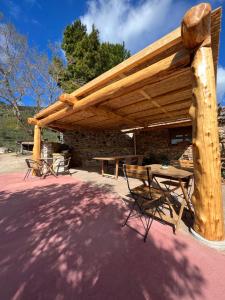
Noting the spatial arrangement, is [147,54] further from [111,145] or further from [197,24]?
[111,145]

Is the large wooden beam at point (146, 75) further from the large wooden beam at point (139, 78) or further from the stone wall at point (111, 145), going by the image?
the stone wall at point (111, 145)

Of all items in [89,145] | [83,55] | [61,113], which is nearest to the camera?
[61,113]

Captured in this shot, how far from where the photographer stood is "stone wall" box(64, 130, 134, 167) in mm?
8172

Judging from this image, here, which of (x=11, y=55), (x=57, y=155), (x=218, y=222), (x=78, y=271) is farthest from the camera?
(x=11, y=55)

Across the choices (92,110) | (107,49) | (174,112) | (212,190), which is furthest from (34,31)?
(212,190)

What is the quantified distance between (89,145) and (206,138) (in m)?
6.86

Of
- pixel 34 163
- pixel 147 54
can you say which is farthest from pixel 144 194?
pixel 34 163

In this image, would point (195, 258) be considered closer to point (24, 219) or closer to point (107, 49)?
point (24, 219)

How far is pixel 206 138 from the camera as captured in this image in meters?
1.76

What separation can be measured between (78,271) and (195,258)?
121cm

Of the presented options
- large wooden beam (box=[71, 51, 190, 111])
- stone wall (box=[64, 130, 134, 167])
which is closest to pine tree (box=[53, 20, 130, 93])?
stone wall (box=[64, 130, 134, 167])

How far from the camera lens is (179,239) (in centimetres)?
187

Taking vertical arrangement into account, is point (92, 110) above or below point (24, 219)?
above

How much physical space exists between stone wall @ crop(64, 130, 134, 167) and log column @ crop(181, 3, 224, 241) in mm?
6756
